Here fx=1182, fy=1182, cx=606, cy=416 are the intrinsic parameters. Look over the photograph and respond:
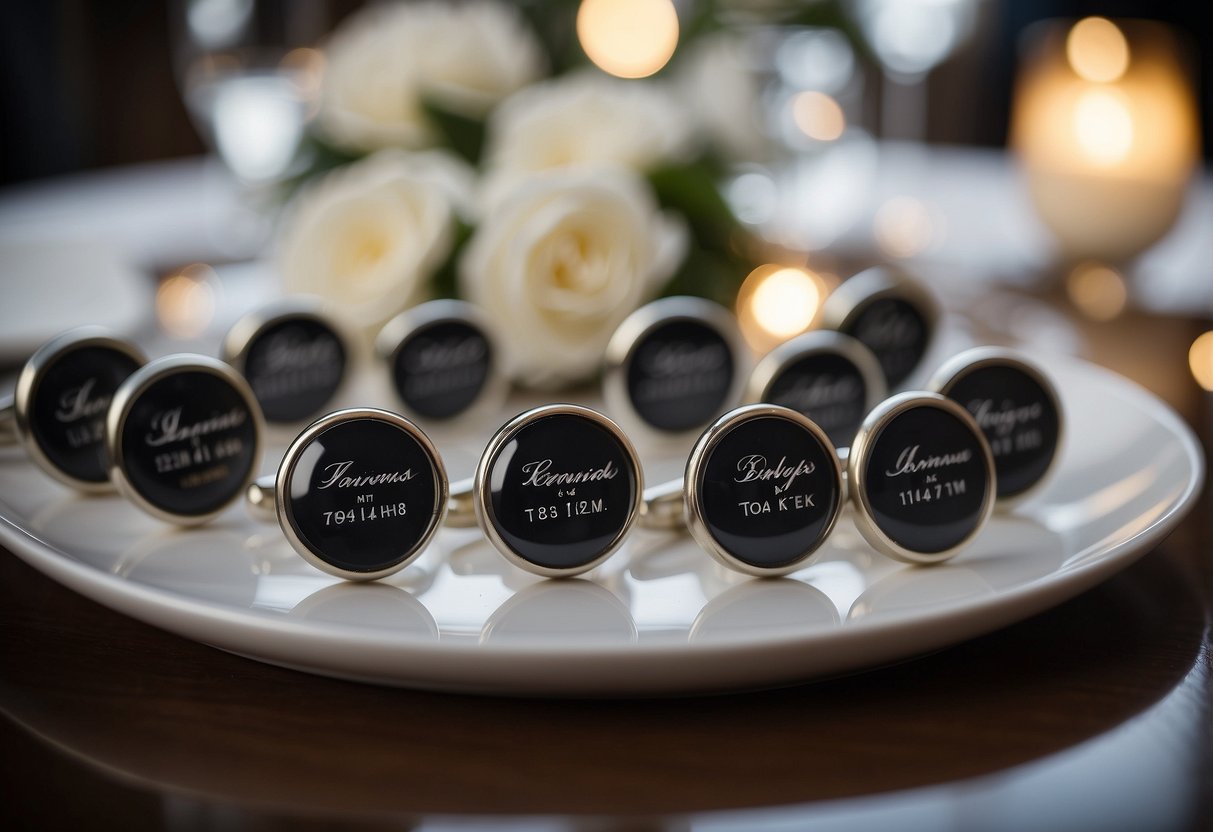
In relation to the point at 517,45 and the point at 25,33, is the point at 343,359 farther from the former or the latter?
the point at 25,33

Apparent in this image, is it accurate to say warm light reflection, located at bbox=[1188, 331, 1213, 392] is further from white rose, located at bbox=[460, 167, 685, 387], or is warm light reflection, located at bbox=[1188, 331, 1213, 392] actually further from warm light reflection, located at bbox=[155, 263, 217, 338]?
warm light reflection, located at bbox=[155, 263, 217, 338]

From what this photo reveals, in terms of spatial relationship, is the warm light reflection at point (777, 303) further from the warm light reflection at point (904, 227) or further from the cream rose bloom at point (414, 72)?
the cream rose bloom at point (414, 72)

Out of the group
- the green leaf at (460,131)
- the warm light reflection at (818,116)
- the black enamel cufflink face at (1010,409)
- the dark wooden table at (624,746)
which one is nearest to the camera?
the dark wooden table at (624,746)

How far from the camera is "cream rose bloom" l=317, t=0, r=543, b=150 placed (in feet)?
3.93

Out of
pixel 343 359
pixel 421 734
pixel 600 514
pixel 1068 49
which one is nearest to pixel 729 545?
pixel 600 514

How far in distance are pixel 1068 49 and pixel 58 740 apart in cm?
133

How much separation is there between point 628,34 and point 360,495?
3.37ft

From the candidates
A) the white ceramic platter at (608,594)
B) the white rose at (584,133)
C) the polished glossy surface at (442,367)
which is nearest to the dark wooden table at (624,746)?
the white ceramic platter at (608,594)

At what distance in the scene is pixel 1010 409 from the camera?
2.32ft

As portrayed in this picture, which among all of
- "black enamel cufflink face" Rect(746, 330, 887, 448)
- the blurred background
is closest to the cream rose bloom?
"black enamel cufflink face" Rect(746, 330, 887, 448)

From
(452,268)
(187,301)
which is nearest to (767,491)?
(452,268)

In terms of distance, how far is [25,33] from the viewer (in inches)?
111

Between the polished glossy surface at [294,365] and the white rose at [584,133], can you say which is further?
the white rose at [584,133]

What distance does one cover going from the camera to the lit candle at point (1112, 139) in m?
1.34
